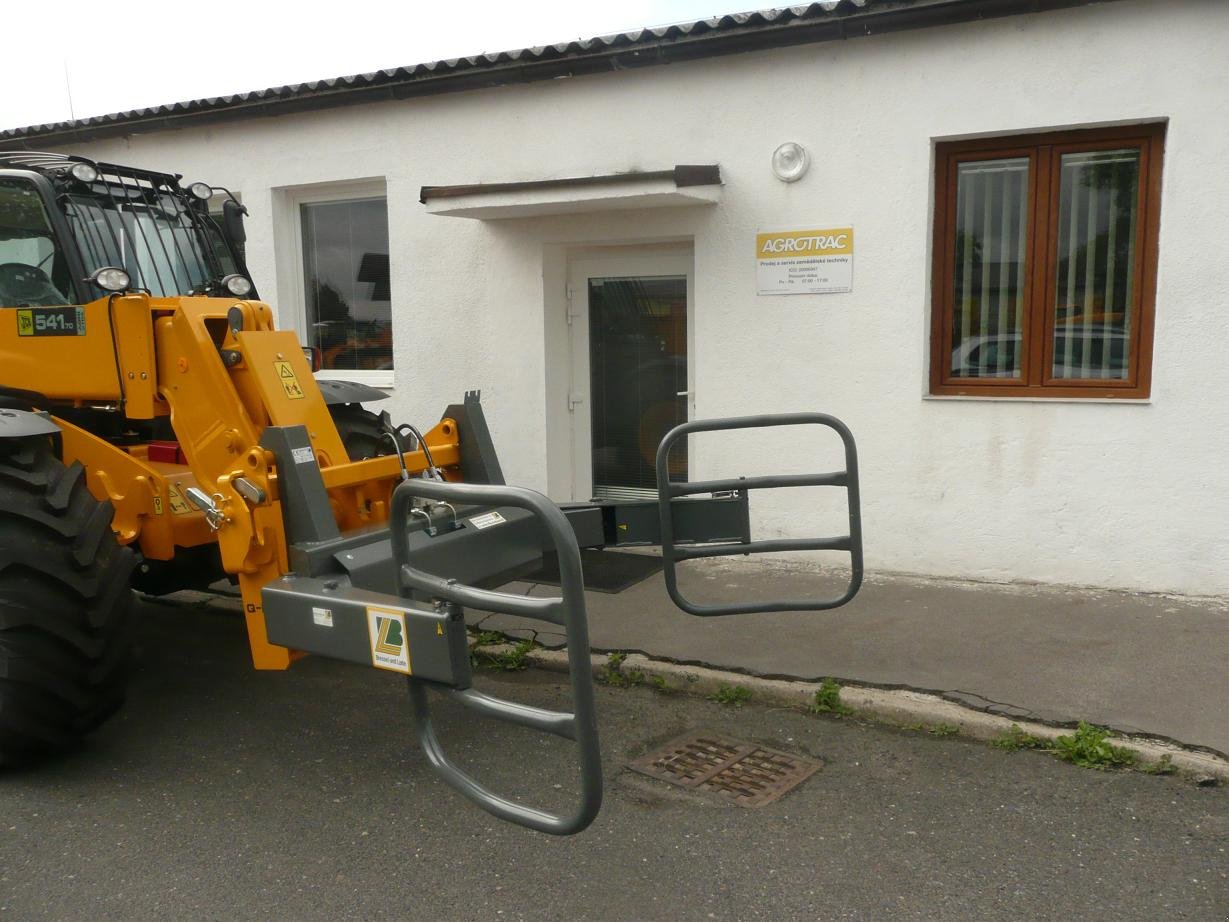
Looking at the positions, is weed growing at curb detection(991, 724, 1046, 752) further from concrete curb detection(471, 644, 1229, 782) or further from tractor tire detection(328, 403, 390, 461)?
tractor tire detection(328, 403, 390, 461)

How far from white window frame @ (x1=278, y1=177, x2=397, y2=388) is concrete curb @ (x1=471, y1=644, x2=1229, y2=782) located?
425 cm

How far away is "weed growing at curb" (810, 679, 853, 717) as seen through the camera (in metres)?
4.82

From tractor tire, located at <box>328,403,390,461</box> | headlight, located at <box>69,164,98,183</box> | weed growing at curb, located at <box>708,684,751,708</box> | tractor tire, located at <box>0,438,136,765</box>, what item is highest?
headlight, located at <box>69,164,98,183</box>

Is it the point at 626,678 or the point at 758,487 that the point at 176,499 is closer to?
the point at 626,678

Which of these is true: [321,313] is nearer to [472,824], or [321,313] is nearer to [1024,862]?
[472,824]

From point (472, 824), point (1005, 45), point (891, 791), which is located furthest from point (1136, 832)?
point (1005, 45)

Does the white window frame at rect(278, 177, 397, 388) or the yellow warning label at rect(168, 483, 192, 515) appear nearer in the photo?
the yellow warning label at rect(168, 483, 192, 515)

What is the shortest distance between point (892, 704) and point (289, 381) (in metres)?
3.05

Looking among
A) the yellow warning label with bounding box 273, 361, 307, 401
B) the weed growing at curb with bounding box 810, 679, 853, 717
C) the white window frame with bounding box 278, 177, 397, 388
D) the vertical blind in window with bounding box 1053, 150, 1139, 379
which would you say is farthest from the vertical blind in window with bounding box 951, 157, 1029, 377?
the white window frame with bounding box 278, 177, 397, 388

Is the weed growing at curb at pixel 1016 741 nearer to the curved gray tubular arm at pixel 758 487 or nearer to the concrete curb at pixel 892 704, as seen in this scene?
the concrete curb at pixel 892 704

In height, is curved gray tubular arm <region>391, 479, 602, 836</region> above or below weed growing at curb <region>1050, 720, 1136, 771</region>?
above

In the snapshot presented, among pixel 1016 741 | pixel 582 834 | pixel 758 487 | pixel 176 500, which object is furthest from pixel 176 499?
pixel 1016 741

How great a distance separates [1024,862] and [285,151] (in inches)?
311

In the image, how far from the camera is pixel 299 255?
30.3ft
